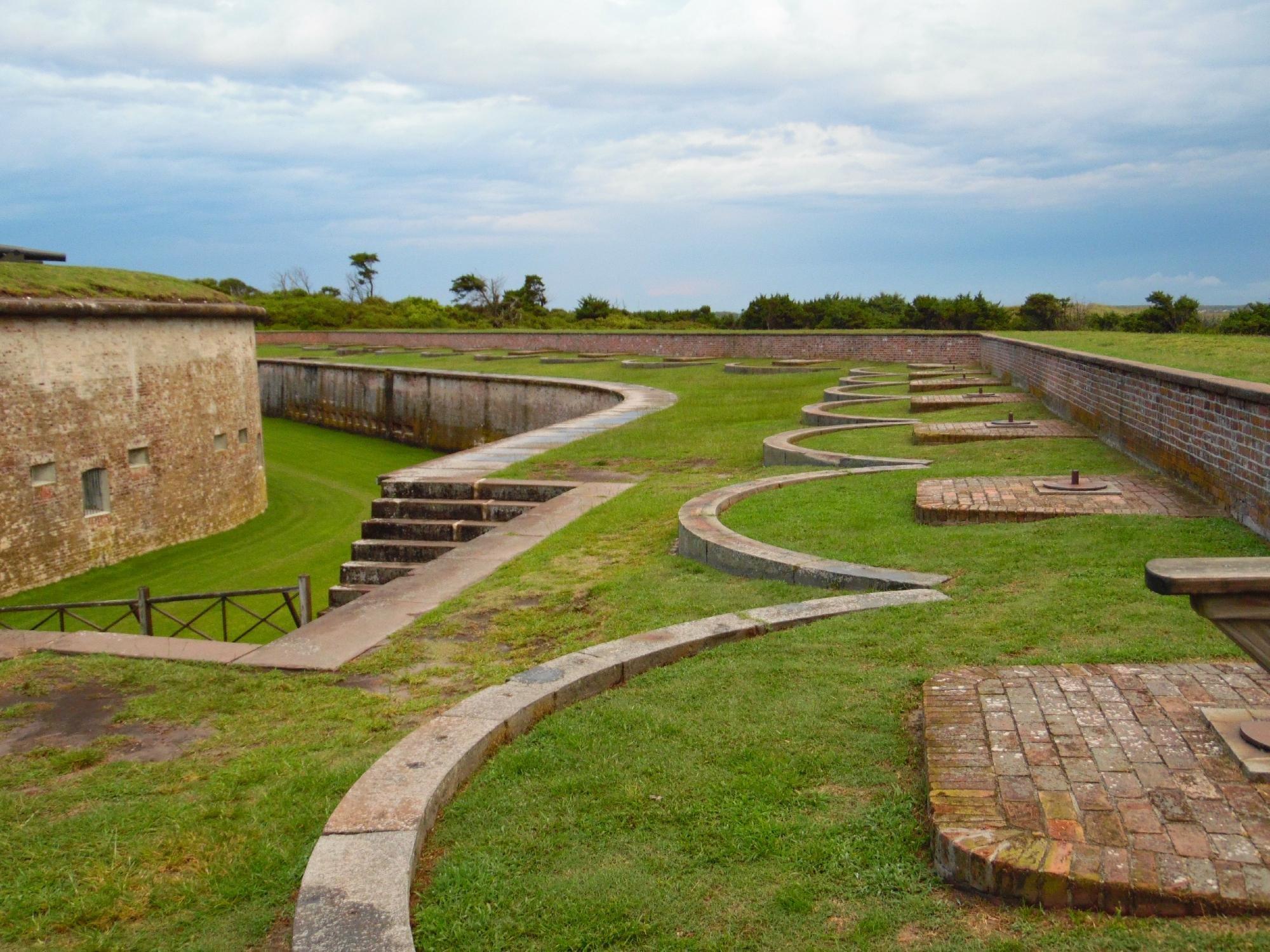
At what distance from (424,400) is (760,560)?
2241 cm

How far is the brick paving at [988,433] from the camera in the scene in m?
9.87

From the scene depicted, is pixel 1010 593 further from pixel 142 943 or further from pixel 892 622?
pixel 142 943

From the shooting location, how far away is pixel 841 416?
13.2m

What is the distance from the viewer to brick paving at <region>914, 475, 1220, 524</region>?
6.19 metres

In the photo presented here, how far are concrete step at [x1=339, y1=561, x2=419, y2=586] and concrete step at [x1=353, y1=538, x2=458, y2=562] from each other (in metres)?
0.08

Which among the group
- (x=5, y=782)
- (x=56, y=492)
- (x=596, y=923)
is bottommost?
(x=56, y=492)

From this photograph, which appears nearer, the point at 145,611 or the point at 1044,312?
the point at 145,611

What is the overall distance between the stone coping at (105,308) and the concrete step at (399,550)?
7952mm

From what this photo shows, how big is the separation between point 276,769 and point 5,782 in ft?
3.21

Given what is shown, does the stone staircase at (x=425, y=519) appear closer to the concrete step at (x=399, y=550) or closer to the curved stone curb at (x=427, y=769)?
the concrete step at (x=399, y=550)

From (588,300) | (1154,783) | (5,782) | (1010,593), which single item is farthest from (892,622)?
(588,300)

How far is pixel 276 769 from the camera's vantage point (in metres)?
3.56

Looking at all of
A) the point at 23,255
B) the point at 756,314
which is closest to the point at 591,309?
the point at 756,314

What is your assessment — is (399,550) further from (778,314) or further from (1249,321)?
(778,314)
